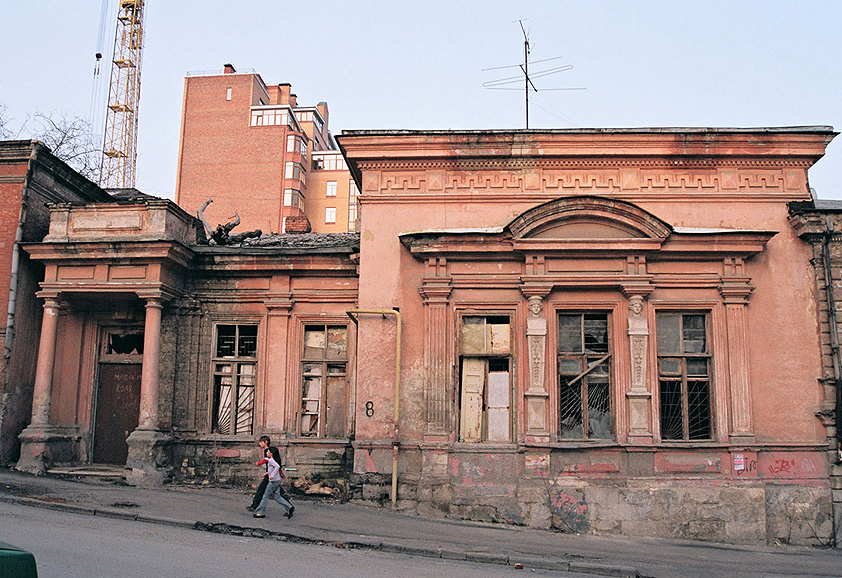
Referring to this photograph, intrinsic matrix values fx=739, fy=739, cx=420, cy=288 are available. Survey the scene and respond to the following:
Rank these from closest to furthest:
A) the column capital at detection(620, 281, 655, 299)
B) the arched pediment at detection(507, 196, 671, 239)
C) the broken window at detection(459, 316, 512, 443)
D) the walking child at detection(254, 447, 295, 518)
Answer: the walking child at detection(254, 447, 295, 518)
the arched pediment at detection(507, 196, 671, 239)
the column capital at detection(620, 281, 655, 299)
the broken window at detection(459, 316, 512, 443)

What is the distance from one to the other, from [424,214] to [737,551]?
7363mm

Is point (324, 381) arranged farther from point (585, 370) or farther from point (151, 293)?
point (585, 370)

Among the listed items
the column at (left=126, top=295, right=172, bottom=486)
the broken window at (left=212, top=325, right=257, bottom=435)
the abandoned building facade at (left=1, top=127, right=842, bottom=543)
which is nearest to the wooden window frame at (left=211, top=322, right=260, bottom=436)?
the broken window at (left=212, top=325, right=257, bottom=435)

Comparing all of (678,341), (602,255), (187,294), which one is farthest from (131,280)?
(678,341)

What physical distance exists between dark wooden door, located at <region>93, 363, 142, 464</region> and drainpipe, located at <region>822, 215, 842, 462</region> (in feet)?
41.6

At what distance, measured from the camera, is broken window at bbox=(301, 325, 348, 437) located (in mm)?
14180

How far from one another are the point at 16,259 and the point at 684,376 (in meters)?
12.4

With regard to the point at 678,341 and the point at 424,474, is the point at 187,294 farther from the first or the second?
the point at 678,341

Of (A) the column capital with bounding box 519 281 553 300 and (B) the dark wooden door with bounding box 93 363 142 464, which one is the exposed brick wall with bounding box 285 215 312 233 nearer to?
(B) the dark wooden door with bounding box 93 363 142 464

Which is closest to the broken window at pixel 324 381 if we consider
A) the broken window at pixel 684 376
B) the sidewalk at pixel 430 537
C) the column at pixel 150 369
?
the sidewalk at pixel 430 537

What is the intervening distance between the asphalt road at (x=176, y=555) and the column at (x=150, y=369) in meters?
3.38

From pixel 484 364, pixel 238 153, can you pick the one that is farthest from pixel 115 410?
pixel 238 153

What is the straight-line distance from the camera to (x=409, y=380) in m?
12.7

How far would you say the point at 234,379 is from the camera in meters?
14.5
